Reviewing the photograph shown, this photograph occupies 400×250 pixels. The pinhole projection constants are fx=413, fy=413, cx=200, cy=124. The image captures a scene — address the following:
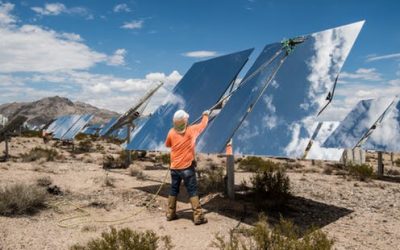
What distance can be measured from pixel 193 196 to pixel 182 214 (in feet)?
3.59

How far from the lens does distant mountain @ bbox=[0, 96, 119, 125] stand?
476ft

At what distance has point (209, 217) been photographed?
9453 mm

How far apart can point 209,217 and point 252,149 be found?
2211 millimetres

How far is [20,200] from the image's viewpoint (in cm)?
946

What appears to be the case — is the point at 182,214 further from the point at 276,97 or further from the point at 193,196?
the point at 276,97

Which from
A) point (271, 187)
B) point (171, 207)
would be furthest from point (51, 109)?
point (171, 207)

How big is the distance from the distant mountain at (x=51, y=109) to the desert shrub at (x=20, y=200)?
130435 mm

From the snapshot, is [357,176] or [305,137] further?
[357,176]

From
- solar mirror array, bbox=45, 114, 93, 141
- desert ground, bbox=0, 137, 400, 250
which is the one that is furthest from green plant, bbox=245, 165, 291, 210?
solar mirror array, bbox=45, 114, 93, 141

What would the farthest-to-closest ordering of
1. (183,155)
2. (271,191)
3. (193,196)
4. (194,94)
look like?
(194,94) → (271,191) → (183,155) → (193,196)

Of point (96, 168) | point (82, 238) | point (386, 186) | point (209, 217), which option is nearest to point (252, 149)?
point (209, 217)

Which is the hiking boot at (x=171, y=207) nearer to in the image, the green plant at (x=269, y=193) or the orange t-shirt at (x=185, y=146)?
the orange t-shirt at (x=185, y=146)

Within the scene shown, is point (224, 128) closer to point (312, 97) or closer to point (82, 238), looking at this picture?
point (312, 97)

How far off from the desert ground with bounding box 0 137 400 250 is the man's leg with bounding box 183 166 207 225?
0.23 metres
